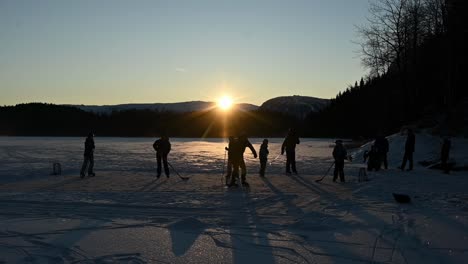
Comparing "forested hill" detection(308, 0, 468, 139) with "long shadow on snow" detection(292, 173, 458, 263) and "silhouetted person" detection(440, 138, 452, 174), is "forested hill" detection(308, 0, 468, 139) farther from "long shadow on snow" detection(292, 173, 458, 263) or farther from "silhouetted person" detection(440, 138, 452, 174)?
"long shadow on snow" detection(292, 173, 458, 263)

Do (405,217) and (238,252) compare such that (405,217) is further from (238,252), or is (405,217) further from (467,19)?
(467,19)

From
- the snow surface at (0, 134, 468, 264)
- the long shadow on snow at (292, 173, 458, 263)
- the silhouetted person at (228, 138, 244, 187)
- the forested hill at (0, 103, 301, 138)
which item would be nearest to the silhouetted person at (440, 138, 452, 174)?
the snow surface at (0, 134, 468, 264)

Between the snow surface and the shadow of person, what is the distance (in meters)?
0.02

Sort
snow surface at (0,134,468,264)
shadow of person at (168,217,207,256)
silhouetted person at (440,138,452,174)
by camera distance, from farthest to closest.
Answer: silhouetted person at (440,138,452,174) → shadow of person at (168,217,207,256) → snow surface at (0,134,468,264)

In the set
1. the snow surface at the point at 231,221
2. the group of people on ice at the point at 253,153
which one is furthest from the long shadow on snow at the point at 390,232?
the group of people on ice at the point at 253,153

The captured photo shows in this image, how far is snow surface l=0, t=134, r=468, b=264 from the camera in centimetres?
621

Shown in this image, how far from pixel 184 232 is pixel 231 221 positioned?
1.22 meters

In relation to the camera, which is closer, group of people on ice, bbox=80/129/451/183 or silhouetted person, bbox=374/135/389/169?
group of people on ice, bbox=80/129/451/183

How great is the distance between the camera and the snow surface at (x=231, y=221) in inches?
244

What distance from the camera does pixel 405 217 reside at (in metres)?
8.70

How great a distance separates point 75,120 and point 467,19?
123 m

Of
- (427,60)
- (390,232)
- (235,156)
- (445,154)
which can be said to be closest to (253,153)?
(235,156)

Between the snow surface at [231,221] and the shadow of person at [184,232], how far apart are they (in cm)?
2

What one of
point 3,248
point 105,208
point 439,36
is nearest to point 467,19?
Answer: point 439,36
